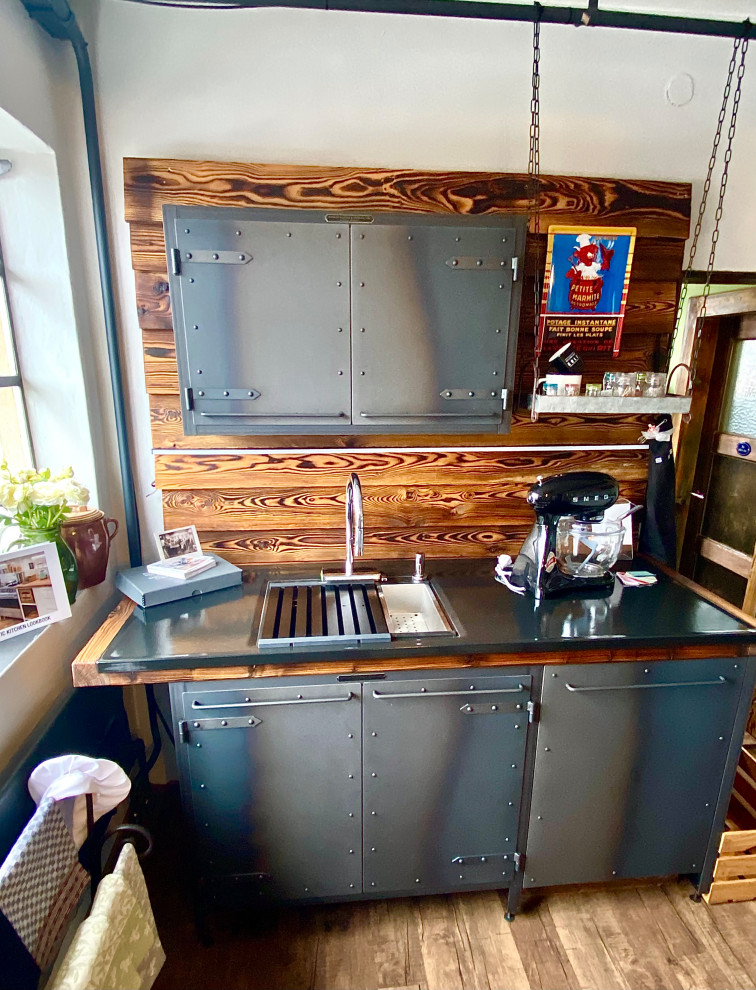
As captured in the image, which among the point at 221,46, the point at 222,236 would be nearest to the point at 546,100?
the point at 221,46

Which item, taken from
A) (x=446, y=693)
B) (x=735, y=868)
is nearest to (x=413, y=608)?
(x=446, y=693)

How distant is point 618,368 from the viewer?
189 cm

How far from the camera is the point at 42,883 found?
96 centimetres

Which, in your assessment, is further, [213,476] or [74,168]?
[213,476]

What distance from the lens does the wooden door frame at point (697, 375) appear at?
7.52 ft

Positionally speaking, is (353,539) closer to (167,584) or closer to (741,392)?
(167,584)

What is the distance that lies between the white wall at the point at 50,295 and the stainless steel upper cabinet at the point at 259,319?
0.41 meters

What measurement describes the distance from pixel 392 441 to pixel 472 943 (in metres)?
1.57

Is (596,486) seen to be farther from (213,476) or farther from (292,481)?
(213,476)

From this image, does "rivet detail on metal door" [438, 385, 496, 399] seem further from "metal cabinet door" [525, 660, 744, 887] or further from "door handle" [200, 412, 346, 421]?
"metal cabinet door" [525, 660, 744, 887]

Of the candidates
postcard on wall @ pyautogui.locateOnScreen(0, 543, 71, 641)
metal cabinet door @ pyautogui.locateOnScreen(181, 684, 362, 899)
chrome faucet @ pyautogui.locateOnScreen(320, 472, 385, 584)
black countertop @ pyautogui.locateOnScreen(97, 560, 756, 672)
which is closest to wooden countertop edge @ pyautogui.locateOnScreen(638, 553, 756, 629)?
black countertop @ pyautogui.locateOnScreen(97, 560, 756, 672)

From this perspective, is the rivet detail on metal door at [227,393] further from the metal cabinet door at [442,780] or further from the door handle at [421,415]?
the metal cabinet door at [442,780]

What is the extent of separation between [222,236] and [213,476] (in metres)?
0.76

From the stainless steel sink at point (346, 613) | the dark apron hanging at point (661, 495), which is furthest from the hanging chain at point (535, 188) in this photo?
the stainless steel sink at point (346, 613)
